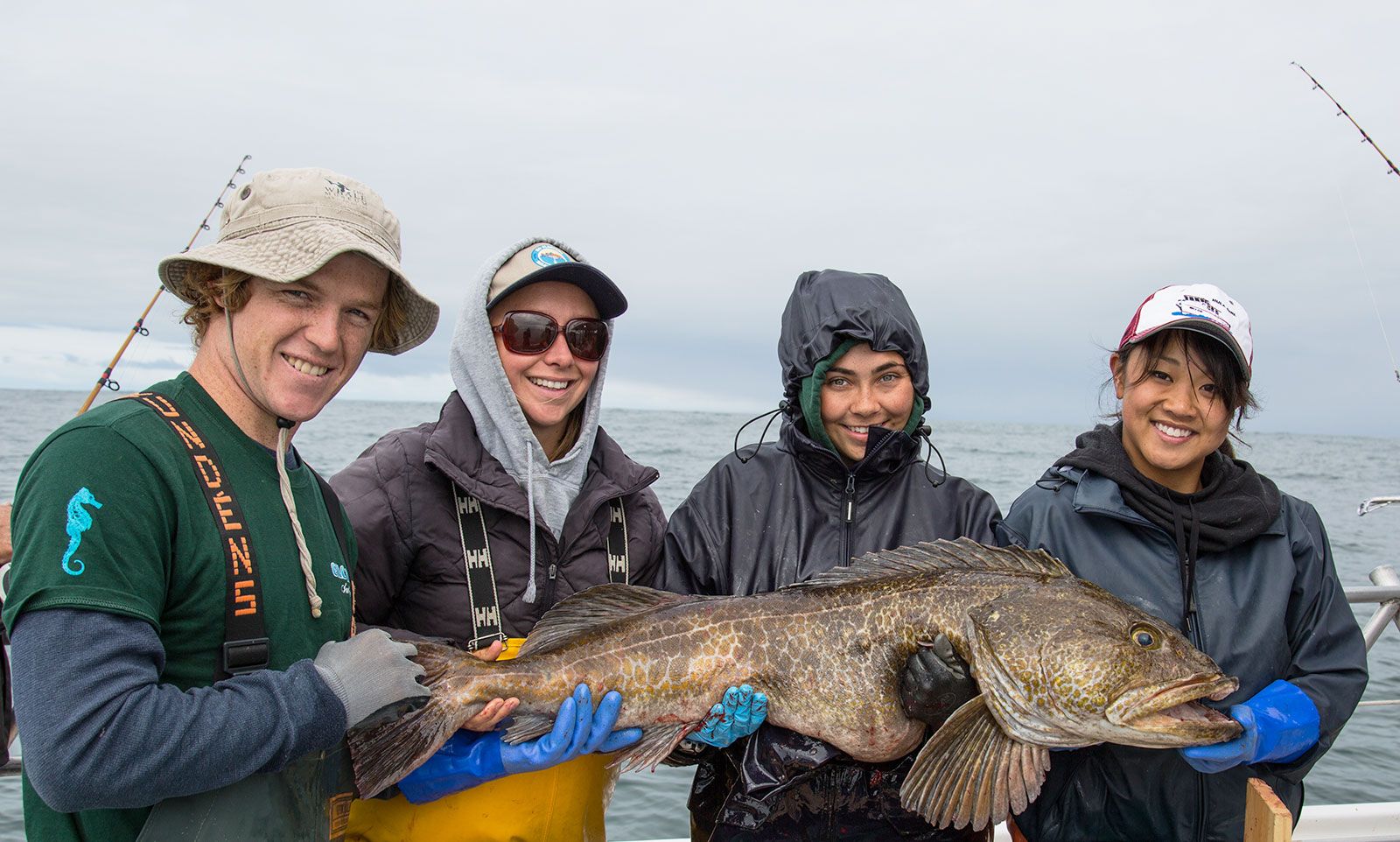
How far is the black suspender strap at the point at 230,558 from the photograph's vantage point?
2.19 m

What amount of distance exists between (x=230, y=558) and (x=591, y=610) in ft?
4.36

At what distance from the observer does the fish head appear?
273 cm

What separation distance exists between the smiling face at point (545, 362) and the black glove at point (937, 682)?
1682mm

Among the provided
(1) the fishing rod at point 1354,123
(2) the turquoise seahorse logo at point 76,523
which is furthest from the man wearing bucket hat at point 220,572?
(1) the fishing rod at point 1354,123

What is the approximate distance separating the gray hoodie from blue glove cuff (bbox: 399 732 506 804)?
0.84 m

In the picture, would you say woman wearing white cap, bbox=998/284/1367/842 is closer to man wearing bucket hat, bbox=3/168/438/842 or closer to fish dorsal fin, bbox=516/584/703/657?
fish dorsal fin, bbox=516/584/703/657

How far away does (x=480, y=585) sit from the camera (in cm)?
321

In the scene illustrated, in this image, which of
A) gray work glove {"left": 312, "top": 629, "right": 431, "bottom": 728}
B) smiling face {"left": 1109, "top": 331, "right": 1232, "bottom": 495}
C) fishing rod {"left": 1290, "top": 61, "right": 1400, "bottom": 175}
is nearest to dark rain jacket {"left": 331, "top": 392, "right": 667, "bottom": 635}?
gray work glove {"left": 312, "top": 629, "right": 431, "bottom": 728}

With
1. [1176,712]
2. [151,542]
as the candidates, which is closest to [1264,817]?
[1176,712]

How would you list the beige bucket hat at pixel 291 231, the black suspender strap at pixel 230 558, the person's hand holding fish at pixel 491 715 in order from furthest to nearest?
the person's hand holding fish at pixel 491 715 < the beige bucket hat at pixel 291 231 < the black suspender strap at pixel 230 558

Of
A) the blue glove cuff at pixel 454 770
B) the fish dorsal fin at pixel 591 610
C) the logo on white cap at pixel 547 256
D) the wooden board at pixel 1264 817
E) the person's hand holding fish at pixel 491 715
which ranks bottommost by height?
the blue glove cuff at pixel 454 770

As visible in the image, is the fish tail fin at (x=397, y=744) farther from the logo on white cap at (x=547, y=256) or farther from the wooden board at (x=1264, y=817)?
the wooden board at (x=1264, y=817)

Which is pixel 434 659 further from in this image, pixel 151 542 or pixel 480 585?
pixel 151 542

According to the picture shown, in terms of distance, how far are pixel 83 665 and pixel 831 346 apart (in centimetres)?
268
